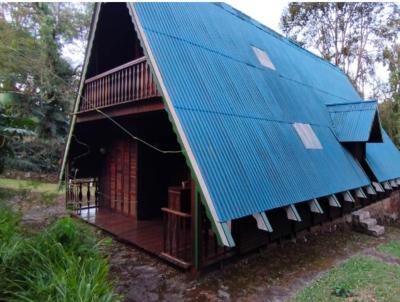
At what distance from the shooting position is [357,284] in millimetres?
5121

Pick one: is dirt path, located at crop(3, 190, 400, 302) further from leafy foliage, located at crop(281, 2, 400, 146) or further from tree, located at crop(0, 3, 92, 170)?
leafy foliage, located at crop(281, 2, 400, 146)

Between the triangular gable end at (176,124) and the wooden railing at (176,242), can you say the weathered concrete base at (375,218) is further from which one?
the triangular gable end at (176,124)

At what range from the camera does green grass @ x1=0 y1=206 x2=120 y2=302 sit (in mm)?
2705

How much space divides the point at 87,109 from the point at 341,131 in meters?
7.84

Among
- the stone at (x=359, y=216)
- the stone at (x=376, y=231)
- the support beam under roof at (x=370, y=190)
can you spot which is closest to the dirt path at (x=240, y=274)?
the stone at (x=376, y=231)

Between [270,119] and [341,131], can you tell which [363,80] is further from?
[270,119]

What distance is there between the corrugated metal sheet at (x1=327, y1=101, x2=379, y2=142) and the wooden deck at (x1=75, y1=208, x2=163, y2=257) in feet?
21.1

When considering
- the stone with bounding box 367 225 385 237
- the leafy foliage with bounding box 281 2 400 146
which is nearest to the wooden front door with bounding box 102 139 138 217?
the stone with bounding box 367 225 385 237

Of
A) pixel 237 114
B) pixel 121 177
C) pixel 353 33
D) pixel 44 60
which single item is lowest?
pixel 121 177

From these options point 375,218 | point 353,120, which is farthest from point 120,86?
point 375,218

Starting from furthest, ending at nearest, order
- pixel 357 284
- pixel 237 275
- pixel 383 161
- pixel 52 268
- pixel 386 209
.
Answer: pixel 386 209, pixel 383 161, pixel 237 275, pixel 357 284, pixel 52 268

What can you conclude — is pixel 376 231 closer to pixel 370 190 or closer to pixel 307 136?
pixel 370 190

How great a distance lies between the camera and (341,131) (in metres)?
9.56

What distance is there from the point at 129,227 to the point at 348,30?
2185cm
